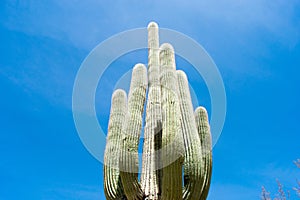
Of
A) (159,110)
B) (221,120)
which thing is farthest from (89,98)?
(221,120)

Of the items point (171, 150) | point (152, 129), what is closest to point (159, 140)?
point (152, 129)

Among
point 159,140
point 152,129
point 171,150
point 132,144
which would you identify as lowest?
point 171,150

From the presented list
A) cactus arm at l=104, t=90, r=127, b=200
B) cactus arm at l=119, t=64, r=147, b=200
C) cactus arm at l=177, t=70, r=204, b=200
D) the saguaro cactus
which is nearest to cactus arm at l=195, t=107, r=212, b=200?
the saguaro cactus

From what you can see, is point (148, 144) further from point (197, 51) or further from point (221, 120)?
point (197, 51)

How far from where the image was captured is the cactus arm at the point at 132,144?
457 cm

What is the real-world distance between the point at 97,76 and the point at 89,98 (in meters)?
0.36

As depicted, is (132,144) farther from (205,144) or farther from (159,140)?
(205,144)

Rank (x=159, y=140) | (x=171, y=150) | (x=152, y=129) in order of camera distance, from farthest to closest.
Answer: (x=152, y=129) < (x=159, y=140) < (x=171, y=150)

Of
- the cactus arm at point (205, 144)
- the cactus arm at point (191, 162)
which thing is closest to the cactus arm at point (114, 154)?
the cactus arm at point (191, 162)

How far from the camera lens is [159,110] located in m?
5.35

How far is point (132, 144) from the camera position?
4.73m

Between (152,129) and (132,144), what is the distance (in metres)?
0.62

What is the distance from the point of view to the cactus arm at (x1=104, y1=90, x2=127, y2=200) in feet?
16.7

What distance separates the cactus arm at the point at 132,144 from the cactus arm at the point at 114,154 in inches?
13.9
